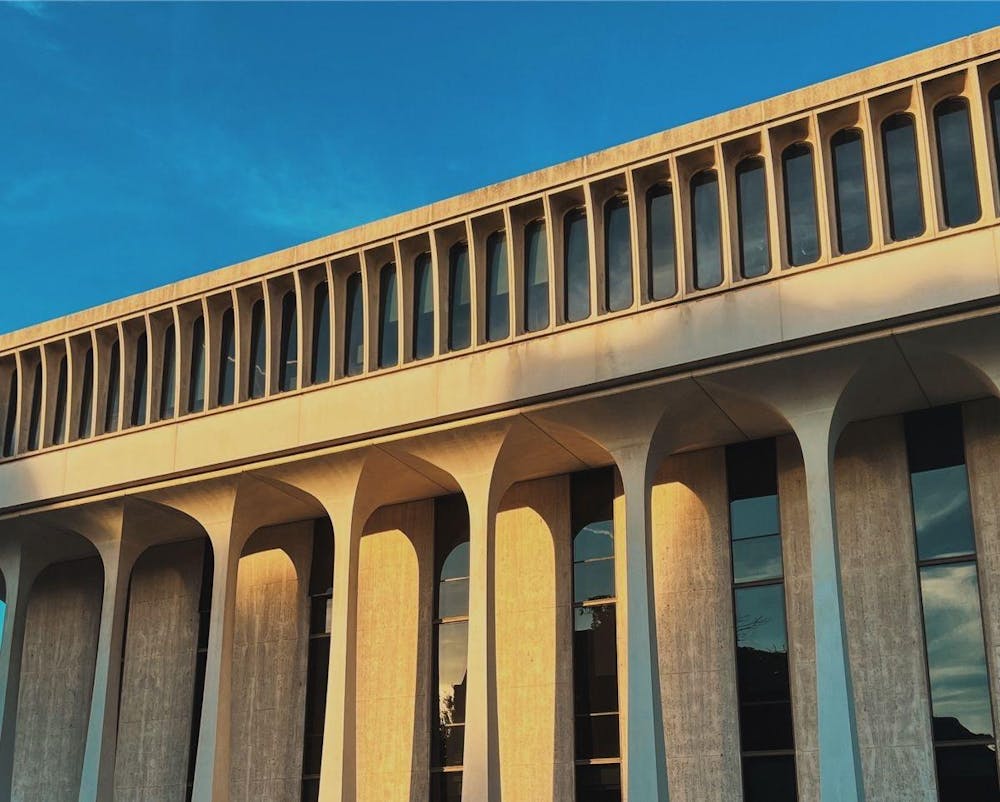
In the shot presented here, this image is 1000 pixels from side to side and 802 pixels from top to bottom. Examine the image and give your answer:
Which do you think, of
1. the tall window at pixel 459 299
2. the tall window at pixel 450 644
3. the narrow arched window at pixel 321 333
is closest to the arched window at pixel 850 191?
the tall window at pixel 459 299

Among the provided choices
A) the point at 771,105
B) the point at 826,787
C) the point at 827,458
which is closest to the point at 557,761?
the point at 826,787

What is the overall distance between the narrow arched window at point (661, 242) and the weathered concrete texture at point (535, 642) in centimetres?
537

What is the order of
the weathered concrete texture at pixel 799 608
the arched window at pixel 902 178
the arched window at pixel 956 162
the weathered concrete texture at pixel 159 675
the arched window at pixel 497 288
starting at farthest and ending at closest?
the weathered concrete texture at pixel 159 675
the arched window at pixel 497 288
the weathered concrete texture at pixel 799 608
the arched window at pixel 902 178
the arched window at pixel 956 162

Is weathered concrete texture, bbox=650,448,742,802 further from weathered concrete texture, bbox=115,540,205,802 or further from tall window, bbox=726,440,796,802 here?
weathered concrete texture, bbox=115,540,205,802

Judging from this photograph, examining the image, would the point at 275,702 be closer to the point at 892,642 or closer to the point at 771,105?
the point at 892,642

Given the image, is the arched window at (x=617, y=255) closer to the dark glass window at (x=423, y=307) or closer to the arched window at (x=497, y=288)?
the arched window at (x=497, y=288)

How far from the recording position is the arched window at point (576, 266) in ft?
85.0

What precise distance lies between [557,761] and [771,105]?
13.6m

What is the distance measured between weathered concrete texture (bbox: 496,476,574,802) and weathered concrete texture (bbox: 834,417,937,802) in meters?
6.00

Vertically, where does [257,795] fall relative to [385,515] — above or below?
below

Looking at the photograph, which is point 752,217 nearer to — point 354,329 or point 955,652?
point 955,652

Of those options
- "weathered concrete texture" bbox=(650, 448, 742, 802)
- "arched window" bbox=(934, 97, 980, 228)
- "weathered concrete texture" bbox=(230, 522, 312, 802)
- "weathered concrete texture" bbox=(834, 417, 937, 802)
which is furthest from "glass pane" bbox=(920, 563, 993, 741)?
"weathered concrete texture" bbox=(230, 522, 312, 802)

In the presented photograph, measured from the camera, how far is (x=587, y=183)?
25688 mm

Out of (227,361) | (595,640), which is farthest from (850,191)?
(227,361)
